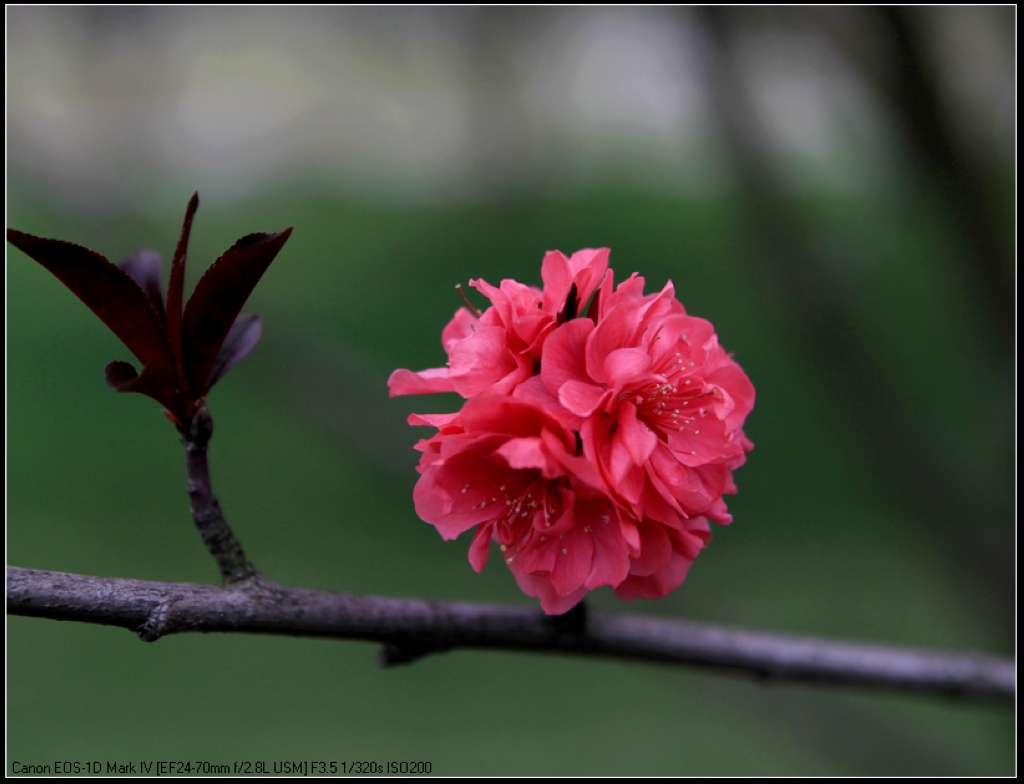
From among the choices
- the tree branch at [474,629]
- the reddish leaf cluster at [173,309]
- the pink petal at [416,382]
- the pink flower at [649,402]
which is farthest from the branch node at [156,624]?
the pink flower at [649,402]

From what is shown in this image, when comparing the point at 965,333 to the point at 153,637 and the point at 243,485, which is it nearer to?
the point at 153,637

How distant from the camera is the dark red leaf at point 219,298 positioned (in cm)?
91

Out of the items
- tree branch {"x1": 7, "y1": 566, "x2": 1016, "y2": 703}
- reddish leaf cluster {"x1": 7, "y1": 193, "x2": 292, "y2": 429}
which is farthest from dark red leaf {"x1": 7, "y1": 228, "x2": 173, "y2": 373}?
tree branch {"x1": 7, "y1": 566, "x2": 1016, "y2": 703}

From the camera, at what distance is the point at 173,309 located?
950 millimetres

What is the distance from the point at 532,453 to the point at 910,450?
7.06 ft

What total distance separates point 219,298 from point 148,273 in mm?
181

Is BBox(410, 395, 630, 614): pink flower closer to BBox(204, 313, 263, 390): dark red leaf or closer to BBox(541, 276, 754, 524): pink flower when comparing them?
BBox(541, 276, 754, 524): pink flower

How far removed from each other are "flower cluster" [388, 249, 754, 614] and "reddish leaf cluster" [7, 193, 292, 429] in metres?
0.23

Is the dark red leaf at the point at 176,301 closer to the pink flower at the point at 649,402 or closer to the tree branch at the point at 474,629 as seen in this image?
the tree branch at the point at 474,629

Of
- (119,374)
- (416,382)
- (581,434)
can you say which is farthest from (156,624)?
(581,434)

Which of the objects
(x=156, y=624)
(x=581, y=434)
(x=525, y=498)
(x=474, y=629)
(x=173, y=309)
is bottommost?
(x=474, y=629)

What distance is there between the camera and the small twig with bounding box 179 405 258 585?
3.22 feet

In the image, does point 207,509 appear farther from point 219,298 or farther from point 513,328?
point 513,328

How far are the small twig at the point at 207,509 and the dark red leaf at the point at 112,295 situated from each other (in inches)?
3.7
